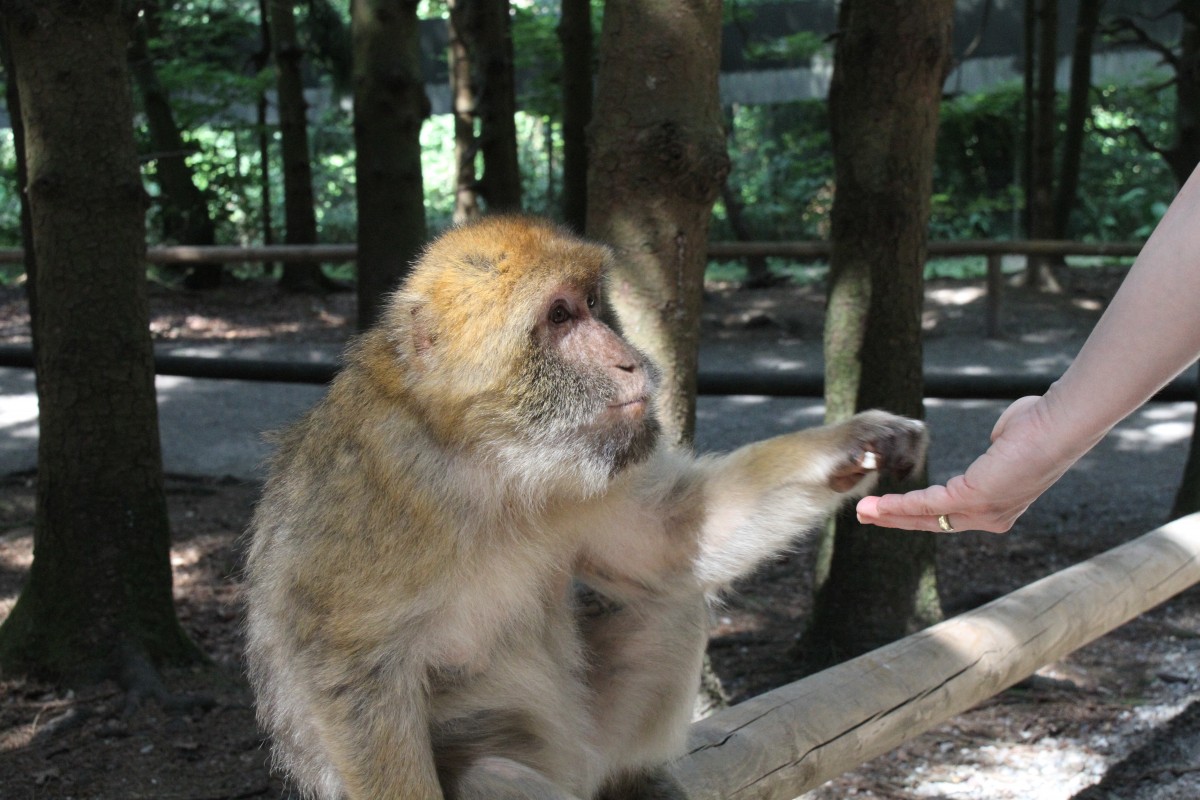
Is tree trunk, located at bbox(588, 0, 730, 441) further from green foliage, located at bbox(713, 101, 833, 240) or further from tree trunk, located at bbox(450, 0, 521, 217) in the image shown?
green foliage, located at bbox(713, 101, 833, 240)

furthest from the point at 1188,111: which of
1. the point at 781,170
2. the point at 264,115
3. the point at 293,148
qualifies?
the point at 264,115

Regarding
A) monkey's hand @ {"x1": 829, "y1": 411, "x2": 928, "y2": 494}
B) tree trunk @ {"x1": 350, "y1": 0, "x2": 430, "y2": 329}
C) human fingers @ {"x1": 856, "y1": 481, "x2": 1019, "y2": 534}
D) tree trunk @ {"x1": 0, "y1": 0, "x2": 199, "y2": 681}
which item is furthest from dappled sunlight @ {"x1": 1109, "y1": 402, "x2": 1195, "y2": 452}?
tree trunk @ {"x1": 0, "y1": 0, "x2": 199, "y2": 681}

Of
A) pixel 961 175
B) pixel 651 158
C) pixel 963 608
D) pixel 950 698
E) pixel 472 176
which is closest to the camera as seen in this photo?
pixel 950 698

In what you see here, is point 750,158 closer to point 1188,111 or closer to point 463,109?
point 463,109

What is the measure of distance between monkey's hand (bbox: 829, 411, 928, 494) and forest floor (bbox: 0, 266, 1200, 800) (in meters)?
1.60

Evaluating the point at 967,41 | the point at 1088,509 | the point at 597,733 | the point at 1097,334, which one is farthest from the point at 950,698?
the point at 967,41

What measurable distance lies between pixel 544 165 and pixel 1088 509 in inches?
632

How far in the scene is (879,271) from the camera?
486cm

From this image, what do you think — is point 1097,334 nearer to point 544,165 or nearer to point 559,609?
point 559,609

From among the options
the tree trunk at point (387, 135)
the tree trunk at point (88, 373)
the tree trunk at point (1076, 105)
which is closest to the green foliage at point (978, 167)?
the tree trunk at point (1076, 105)

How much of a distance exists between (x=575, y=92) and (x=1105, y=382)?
8.19 m

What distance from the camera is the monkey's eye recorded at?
113 inches

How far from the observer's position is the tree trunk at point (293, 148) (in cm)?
1348

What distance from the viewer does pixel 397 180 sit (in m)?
7.07
